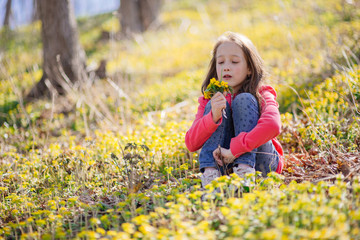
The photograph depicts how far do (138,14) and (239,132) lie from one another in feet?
37.0

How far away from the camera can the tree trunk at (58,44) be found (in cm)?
660

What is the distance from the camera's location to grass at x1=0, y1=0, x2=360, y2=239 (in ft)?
6.48

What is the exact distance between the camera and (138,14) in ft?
42.5

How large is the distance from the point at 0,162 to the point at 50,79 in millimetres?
3256

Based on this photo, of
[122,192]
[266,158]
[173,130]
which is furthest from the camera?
[173,130]

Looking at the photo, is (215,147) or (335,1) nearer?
(215,147)

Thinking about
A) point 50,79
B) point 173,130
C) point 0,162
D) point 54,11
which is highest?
point 54,11

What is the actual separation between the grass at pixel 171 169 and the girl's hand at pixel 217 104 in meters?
0.54

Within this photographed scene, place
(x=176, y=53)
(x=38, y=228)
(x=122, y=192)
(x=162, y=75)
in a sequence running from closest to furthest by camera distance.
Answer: (x=38, y=228) → (x=122, y=192) → (x=162, y=75) → (x=176, y=53)

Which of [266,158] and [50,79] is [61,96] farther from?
[266,158]

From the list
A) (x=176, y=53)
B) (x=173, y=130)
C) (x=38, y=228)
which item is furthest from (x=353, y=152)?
(x=176, y=53)

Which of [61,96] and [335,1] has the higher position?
[335,1]

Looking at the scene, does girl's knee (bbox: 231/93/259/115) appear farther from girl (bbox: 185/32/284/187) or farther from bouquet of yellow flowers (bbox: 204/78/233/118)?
bouquet of yellow flowers (bbox: 204/78/233/118)

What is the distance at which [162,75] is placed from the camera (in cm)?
848
